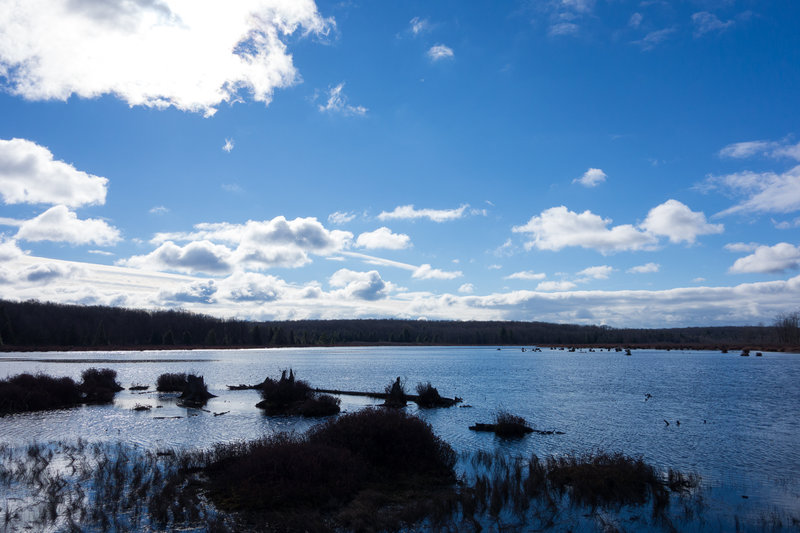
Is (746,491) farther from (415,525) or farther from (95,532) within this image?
(95,532)

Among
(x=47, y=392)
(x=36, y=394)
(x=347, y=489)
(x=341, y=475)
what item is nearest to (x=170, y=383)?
(x=47, y=392)

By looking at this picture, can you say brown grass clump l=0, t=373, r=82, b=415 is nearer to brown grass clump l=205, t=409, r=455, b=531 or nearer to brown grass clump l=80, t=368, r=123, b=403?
brown grass clump l=80, t=368, r=123, b=403

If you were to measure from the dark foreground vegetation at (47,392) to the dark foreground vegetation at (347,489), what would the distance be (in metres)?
20.9

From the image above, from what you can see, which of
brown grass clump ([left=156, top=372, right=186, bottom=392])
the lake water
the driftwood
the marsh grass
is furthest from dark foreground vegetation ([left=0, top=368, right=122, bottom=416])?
the driftwood

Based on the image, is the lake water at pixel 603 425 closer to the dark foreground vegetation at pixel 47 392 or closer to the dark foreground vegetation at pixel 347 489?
the dark foreground vegetation at pixel 47 392

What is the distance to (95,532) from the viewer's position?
1323 centimetres

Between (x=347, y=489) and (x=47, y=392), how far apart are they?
124 feet

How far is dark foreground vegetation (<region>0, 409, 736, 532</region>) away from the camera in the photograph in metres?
14.4

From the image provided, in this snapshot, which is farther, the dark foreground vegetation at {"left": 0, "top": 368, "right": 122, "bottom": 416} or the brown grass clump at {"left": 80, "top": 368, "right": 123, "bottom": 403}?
the brown grass clump at {"left": 80, "top": 368, "right": 123, "bottom": 403}

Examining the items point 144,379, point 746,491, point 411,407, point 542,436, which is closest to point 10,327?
point 144,379

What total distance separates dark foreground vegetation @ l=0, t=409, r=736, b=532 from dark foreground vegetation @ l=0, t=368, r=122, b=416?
20863 millimetres

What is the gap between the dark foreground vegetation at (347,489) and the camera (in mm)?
14352

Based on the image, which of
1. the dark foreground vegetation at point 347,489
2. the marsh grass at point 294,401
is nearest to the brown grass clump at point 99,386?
the marsh grass at point 294,401

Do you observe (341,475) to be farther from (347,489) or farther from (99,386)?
(99,386)
